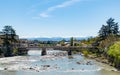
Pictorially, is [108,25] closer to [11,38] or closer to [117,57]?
[11,38]

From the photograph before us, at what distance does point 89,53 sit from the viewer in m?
144

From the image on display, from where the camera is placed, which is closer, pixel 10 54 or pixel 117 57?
pixel 117 57

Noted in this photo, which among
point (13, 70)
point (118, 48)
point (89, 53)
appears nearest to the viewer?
point (13, 70)

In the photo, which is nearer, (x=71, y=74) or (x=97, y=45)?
(x=71, y=74)

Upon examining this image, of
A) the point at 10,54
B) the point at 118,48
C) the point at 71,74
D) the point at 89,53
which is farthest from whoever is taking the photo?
the point at 89,53

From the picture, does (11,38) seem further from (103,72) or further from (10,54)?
(103,72)

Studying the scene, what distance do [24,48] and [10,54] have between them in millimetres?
13016

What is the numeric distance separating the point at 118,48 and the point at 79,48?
189 ft

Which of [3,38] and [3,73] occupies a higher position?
[3,38]

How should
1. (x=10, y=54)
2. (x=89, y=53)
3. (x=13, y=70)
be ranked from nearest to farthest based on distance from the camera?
(x=13, y=70)
(x=10, y=54)
(x=89, y=53)

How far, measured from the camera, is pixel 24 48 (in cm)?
14712

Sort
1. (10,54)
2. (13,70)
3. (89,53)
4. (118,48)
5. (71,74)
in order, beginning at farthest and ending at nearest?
(89,53) < (10,54) < (118,48) < (13,70) < (71,74)

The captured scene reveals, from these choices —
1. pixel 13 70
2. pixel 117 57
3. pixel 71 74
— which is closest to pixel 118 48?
pixel 117 57

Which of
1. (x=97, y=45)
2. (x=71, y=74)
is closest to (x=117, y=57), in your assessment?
(x=71, y=74)
